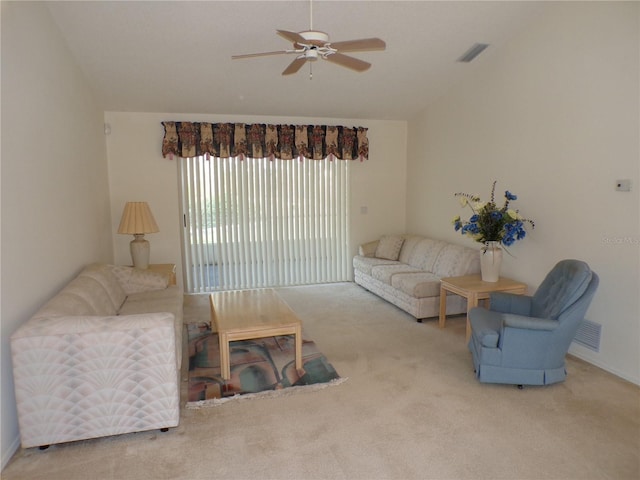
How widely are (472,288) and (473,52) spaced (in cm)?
266

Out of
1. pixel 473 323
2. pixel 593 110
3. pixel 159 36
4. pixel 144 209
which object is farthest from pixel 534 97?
pixel 144 209

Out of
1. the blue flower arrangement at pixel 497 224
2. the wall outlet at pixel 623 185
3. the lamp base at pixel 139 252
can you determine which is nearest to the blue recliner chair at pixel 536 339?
the wall outlet at pixel 623 185

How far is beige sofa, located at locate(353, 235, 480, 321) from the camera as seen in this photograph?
187 inches

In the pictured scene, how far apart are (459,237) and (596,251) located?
6.75 feet

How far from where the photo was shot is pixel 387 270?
555 centimetres

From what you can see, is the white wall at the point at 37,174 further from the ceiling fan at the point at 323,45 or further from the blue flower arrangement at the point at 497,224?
the blue flower arrangement at the point at 497,224

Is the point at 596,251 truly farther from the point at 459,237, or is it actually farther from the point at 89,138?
the point at 89,138

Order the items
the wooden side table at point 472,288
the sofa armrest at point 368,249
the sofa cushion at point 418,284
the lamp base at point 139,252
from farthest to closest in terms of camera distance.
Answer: the sofa armrest at point 368,249 < the lamp base at point 139,252 < the sofa cushion at point 418,284 < the wooden side table at point 472,288

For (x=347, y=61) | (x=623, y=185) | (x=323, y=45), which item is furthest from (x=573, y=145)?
(x=323, y=45)

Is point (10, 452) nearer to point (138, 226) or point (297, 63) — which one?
point (138, 226)

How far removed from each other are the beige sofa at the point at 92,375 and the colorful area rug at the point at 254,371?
52 cm

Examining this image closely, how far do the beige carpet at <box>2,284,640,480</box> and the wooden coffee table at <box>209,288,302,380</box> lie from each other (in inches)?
19.6

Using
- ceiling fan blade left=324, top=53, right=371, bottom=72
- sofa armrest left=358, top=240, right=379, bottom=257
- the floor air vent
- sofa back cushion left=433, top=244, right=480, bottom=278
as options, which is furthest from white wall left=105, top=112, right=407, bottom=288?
the floor air vent

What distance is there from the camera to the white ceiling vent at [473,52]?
4.49 meters
